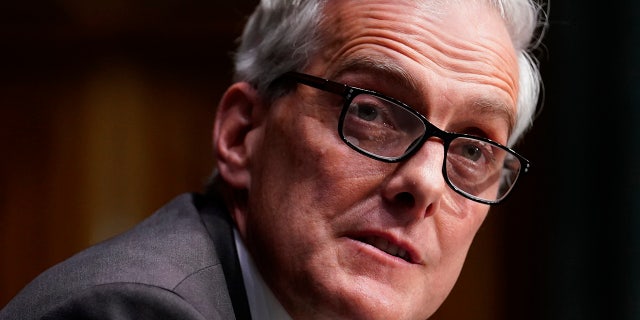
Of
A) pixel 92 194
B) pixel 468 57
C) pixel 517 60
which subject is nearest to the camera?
pixel 468 57

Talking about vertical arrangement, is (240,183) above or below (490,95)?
below

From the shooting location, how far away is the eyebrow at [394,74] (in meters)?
1.27

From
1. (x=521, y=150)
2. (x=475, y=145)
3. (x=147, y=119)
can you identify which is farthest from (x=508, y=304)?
(x=475, y=145)

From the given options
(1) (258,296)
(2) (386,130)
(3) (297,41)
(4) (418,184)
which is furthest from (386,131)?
(1) (258,296)

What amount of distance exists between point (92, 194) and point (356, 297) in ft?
5.41

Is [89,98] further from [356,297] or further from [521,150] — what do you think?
[356,297]

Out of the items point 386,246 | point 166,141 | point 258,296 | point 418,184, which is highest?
point 418,184

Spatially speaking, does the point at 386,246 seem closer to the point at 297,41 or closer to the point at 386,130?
the point at 386,130

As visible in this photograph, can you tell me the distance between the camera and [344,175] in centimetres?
125

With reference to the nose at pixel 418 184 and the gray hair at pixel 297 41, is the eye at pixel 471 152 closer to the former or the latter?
the nose at pixel 418 184

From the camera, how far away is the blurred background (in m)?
2.46

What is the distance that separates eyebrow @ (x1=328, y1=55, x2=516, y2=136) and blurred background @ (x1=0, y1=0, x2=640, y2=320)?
1.18m

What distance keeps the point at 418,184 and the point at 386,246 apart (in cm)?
11

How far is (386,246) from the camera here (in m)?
1.25
